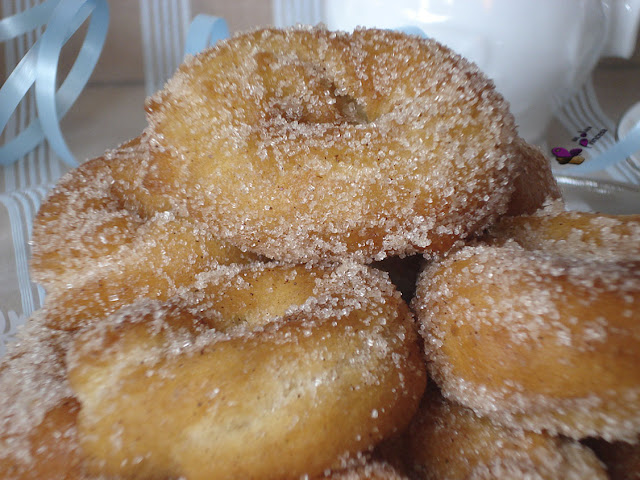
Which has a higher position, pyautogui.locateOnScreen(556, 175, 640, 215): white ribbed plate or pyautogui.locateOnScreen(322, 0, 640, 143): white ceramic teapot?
pyautogui.locateOnScreen(322, 0, 640, 143): white ceramic teapot

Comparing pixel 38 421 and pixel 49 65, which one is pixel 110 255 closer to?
pixel 38 421

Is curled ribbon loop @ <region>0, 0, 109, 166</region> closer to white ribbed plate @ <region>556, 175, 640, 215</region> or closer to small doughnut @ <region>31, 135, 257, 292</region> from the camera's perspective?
small doughnut @ <region>31, 135, 257, 292</region>

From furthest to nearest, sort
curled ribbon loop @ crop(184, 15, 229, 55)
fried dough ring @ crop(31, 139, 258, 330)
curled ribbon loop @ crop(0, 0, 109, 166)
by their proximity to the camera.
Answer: curled ribbon loop @ crop(184, 15, 229, 55), curled ribbon loop @ crop(0, 0, 109, 166), fried dough ring @ crop(31, 139, 258, 330)

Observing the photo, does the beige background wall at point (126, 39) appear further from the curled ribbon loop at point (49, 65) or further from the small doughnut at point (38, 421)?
the small doughnut at point (38, 421)

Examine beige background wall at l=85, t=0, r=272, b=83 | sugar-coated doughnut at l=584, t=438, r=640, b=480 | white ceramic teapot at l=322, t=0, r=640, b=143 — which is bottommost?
sugar-coated doughnut at l=584, t=438, r=640, b=480

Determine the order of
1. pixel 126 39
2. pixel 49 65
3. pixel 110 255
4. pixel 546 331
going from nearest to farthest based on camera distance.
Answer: pixel 546 331, pixel 110 255, pixel 49 65, pixel 126 39

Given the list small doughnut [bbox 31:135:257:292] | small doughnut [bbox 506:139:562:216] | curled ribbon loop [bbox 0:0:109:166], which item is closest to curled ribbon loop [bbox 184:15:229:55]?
curled ribbon loop [bbox 0:0:109:166]

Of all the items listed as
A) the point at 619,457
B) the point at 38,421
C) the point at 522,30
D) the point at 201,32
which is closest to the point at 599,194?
the point at 522,30
